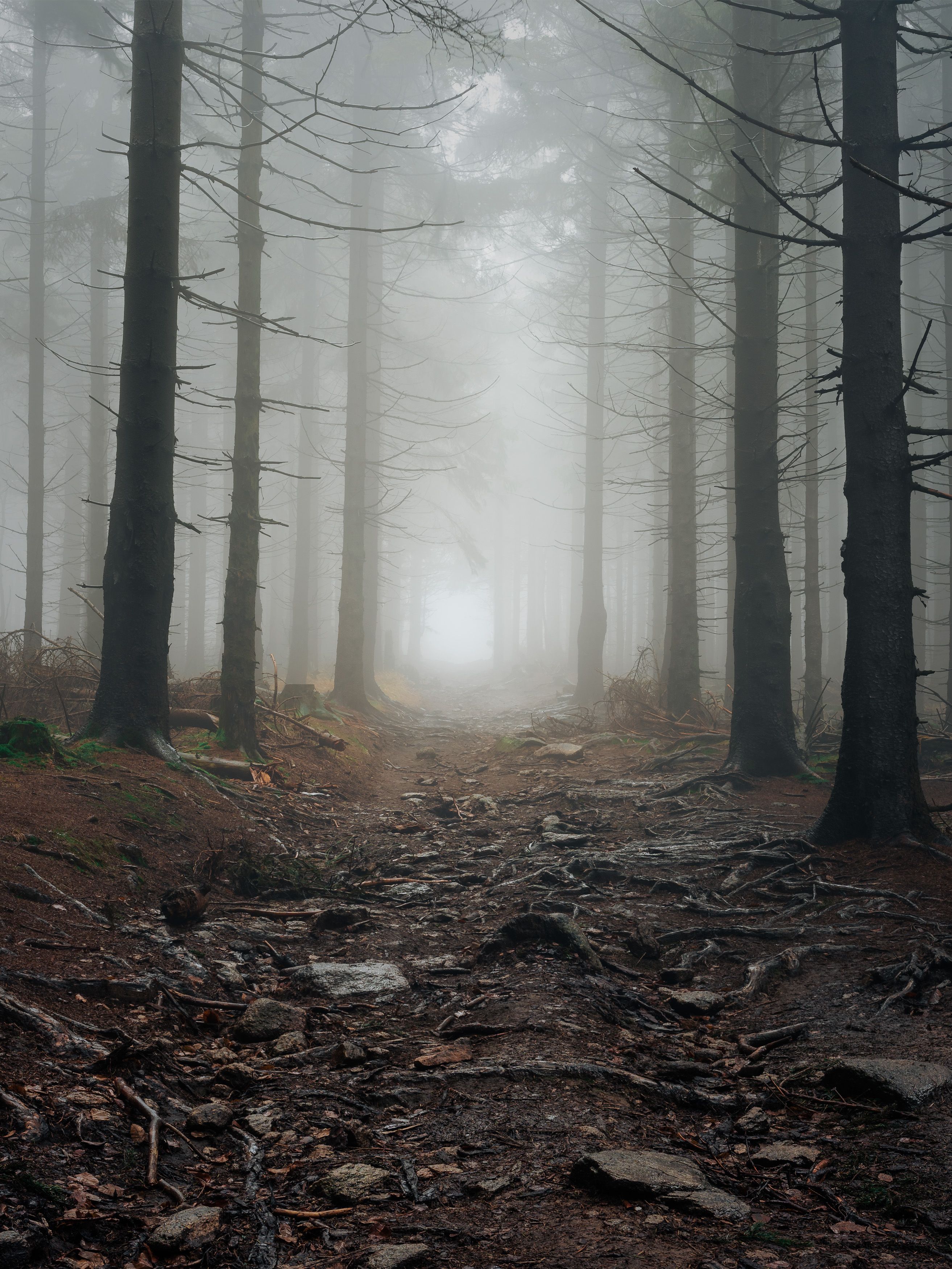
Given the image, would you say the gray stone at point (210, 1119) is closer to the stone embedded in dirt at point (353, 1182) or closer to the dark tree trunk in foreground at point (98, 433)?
the stone embedded in dirt at point (353, 1182)

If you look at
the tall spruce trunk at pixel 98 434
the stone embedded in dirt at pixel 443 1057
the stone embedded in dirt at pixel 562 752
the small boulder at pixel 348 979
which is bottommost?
the small boulder at pixel 348 979

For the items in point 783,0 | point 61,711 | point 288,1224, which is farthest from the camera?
point 783,0

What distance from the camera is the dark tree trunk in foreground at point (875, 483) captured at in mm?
5469

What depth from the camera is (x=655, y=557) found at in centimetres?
2506

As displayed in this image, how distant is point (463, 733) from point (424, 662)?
110 feet

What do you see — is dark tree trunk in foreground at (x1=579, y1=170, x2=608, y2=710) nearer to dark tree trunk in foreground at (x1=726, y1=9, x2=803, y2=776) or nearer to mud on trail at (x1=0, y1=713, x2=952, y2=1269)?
dark tree trunk in foreground at (x1=726, y1=9, x2=803, y2=776)

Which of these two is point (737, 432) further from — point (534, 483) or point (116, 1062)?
point (534, 483)

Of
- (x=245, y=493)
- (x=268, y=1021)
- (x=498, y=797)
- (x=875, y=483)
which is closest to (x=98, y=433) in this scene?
(x=245, y=493)

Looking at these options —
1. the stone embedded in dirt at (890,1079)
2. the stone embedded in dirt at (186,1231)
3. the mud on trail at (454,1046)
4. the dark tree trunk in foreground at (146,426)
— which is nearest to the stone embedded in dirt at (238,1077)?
the mud on trail at (454,1046)

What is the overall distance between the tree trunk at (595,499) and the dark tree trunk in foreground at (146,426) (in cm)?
1239

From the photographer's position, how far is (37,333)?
16.4 metres

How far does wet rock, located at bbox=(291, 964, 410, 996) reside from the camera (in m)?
3.79

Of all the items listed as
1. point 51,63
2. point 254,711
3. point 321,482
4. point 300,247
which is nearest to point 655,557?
point 321,482

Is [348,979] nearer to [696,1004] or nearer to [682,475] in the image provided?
[696,1004]
